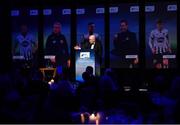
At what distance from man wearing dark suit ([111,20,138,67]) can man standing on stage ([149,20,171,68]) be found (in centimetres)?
46

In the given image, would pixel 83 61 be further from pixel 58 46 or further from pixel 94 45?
pixel 58 46

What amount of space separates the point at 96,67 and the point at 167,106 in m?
6.08

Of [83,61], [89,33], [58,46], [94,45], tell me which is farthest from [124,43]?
[58,46]

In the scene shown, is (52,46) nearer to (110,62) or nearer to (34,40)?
(34,40)

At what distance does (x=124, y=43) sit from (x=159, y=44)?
3.09 feet

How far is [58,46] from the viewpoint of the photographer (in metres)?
12.4

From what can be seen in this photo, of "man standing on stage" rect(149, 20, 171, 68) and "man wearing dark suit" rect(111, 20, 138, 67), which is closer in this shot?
"man standing on stage" rect(149, 20, 171, 68)

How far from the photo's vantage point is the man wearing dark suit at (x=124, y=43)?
38.2 feet

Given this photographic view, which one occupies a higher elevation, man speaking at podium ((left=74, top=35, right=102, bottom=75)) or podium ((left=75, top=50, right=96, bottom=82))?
man speaking at podium ((left=74, top=35, right=102, bottom=75))

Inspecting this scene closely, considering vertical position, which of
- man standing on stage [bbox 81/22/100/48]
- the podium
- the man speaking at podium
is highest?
man standing on stage [bbox 81/22/100/48]

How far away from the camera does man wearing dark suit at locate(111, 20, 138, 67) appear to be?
38.2ft

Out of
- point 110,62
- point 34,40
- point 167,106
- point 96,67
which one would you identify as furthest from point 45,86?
point 34,40


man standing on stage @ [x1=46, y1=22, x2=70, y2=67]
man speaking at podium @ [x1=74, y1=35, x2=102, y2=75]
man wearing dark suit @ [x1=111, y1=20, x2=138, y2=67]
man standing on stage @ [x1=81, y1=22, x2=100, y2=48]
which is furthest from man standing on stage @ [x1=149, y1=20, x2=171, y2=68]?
man standing on stage @ [x1=46, y1=22, x2=70, y2=67]

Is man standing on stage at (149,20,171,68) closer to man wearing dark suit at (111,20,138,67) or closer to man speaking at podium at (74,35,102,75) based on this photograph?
man wearing dark suit at (111,20,138,67)
